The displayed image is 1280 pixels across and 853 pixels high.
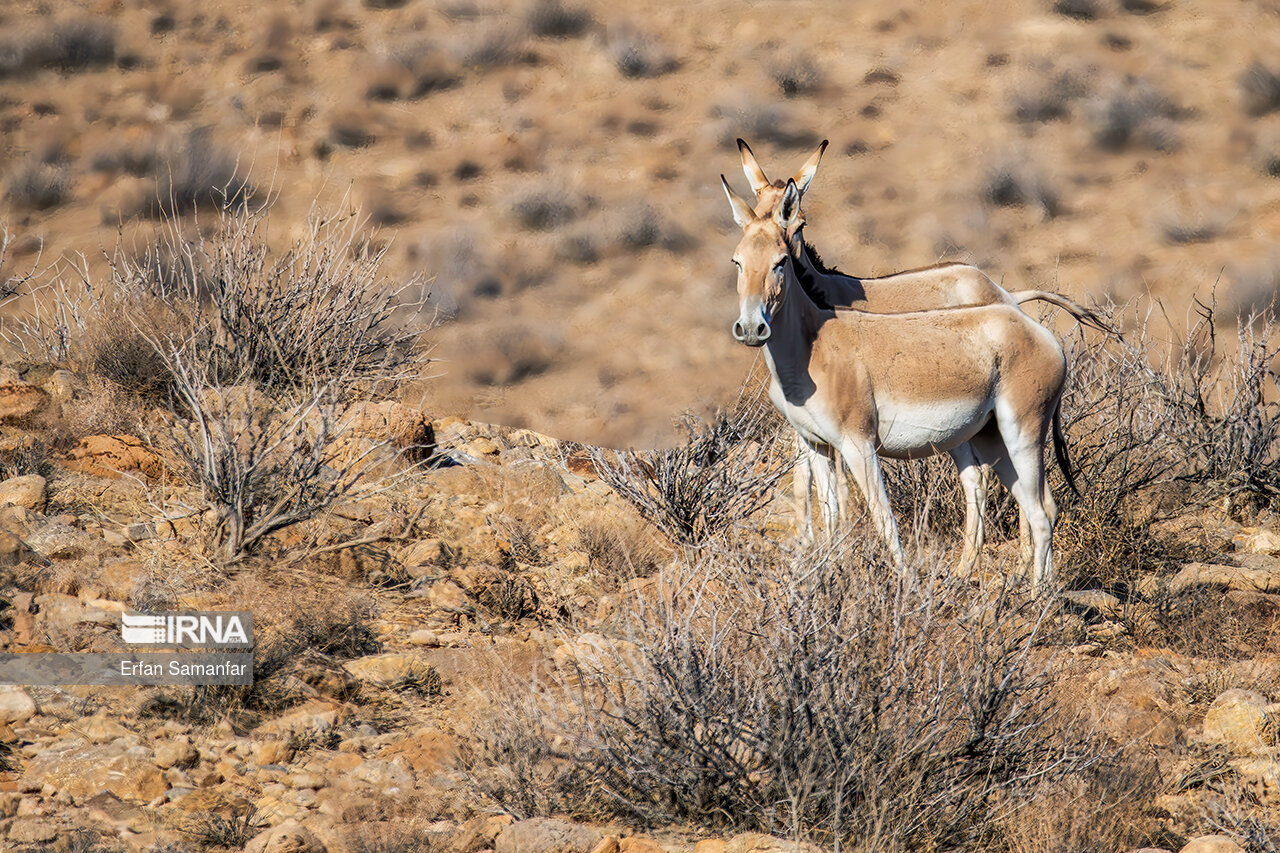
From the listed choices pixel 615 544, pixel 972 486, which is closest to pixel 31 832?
pixel 615 544

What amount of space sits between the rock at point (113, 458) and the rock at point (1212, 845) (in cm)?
600

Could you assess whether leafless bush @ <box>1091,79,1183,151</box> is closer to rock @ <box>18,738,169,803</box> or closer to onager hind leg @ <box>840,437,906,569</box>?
onager hind leg @ <box>840,437,906,569</box>

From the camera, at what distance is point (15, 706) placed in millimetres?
5418

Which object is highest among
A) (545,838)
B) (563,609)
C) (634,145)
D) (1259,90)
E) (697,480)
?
(545,838)

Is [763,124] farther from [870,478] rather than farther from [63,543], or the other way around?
[63,543]

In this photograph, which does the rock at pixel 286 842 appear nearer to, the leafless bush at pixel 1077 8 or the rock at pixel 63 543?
the rock at pixel 63 543

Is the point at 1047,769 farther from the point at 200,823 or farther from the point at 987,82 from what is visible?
the point at 987,82

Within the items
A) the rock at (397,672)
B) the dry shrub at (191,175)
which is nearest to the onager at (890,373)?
Result: the rock at (397,672)

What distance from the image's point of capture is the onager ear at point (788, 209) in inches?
270

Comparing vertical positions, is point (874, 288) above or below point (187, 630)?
above

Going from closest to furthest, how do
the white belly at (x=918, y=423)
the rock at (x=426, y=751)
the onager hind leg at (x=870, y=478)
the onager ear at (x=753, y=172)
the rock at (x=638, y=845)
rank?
the rock at (x=638, y=845) → the rock at (x=426, y=751) → the onager hind leg at (x=870, y=478) → the white belly at (x=918, y=423) → the onager ear at (x=753, y=172)

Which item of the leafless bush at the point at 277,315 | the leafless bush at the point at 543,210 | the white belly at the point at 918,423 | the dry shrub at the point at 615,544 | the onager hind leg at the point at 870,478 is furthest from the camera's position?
the leafless bush at the point at 543,210

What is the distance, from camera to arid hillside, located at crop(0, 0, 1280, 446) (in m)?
26.1

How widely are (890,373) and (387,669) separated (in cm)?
298
